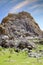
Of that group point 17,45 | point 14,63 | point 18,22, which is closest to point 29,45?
point 17,45

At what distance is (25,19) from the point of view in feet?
332

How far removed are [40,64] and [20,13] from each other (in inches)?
3252

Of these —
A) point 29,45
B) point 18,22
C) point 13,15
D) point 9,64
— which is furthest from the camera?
point 13,15

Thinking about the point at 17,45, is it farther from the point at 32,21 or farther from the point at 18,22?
the point at 32,21

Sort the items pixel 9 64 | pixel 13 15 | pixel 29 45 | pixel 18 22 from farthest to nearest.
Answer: pixel 13 15 < pixel 18 22 < pixel 29 45 < pixel 9 64

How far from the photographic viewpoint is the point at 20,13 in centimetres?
10494

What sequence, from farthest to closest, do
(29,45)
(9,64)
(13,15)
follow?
(13,15), (29,45), (9,64)

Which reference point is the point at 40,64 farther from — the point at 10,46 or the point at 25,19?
the point at 25,19

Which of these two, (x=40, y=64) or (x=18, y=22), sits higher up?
(x=18, y=22)

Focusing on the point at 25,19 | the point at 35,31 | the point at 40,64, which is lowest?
the point at 40,64

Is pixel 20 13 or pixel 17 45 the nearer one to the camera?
pixel 17 45

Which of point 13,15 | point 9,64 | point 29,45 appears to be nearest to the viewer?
point 9,64

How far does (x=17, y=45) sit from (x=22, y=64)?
1848 cm

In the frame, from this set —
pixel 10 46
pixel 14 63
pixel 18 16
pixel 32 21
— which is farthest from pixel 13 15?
pixel 14 63
